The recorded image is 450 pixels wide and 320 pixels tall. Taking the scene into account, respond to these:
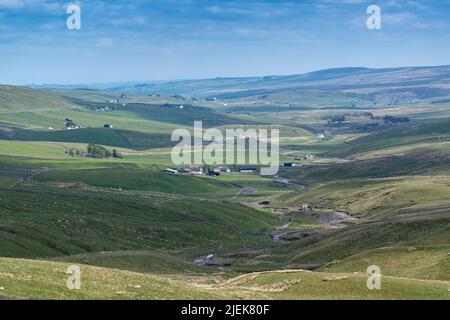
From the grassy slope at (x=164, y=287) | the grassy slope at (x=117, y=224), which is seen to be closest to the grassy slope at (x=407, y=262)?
the grassy slope at (x=164, y=287)

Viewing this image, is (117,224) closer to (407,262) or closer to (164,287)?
(407,262)

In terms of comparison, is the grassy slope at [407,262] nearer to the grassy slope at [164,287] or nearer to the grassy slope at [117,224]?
the grassy slope at [164,287]

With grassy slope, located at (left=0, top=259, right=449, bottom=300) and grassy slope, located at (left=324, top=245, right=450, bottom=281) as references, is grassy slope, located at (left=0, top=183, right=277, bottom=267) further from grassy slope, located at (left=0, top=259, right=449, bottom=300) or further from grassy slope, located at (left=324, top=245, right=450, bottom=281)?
grassy slope, located at (left=0, top=259, right=449, bottom=300)

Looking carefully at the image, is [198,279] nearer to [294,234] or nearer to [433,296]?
[433,296]

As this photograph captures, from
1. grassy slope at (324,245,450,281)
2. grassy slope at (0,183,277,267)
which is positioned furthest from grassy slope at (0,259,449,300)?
grassy slope at (0,183,277,267)

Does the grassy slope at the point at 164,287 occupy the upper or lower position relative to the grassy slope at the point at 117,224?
upper

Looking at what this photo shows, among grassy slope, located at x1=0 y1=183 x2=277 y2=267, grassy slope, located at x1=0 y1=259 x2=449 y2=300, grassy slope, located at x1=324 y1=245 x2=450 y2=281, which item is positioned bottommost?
grassy slope, located at x1=0 y1=183 x2=277 y2=267

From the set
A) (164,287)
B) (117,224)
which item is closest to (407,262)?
(164,287)
